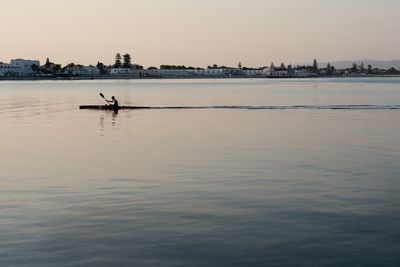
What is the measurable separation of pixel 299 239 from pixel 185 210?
487 cm

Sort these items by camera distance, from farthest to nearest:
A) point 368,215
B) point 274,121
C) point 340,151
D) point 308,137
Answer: point 274,121, point 308,137, point 340,151, point 368,215

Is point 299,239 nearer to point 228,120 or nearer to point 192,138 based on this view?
point 192,138

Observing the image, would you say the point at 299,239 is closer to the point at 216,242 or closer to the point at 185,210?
the point at 216,242

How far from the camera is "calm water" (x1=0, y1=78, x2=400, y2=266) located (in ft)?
49.9

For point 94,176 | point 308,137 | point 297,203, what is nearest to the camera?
point 297,203

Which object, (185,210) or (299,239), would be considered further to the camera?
(185,210)

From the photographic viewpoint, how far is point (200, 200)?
21469 millimetres

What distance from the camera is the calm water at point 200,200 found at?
599 inches

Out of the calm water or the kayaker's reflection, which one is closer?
the calm water

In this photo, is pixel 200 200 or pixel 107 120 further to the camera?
pixel 107 120

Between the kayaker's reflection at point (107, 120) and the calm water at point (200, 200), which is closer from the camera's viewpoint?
the calm water at point (200, 200)

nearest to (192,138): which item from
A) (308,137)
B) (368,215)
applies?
Answer: (308,137)

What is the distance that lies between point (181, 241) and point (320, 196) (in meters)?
7.83

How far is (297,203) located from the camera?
20.8 m
